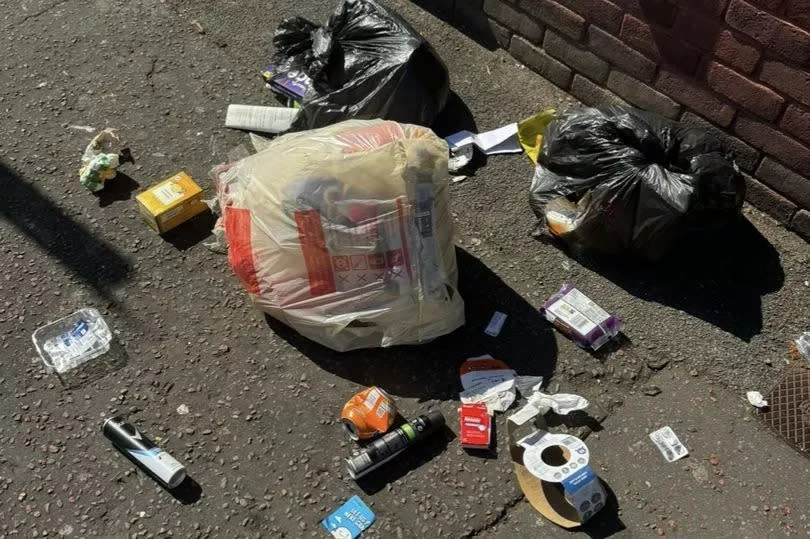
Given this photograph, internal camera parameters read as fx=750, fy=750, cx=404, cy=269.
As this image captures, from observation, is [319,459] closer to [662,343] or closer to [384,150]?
[384,150]

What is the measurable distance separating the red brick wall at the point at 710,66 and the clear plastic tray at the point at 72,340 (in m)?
2.49

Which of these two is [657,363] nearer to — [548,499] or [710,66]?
[548,499]

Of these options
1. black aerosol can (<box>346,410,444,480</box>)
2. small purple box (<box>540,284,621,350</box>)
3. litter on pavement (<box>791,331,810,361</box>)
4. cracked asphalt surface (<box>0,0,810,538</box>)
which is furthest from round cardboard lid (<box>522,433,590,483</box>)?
litter on pavement (<box>791,331,810,361</box>)

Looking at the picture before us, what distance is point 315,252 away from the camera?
258cm

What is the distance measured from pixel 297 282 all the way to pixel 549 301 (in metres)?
0.99

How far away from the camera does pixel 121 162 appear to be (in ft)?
11.2

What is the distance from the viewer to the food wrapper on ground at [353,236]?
8.29 ft

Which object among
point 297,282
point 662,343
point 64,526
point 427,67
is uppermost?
point 427,67

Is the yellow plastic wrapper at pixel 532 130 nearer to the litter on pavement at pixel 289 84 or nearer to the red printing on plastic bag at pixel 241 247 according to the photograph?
the litter on pavement at pixel 289 84

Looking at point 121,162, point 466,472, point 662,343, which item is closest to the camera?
point 466,472

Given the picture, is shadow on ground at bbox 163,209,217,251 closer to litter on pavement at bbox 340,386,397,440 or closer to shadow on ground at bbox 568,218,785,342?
litter on pavement at bbox 340,386,397,440

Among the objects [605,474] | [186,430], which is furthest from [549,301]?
[186,430]

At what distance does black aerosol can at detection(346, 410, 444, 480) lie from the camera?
246 cm

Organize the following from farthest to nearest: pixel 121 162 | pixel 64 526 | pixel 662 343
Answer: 1. pixel 121 162
2. pixel 662 343
3. pixel 64 526
